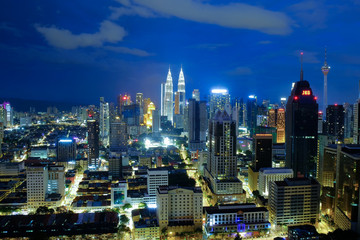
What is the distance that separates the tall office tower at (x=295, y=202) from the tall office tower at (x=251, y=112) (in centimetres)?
2956

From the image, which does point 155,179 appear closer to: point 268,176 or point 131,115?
point 268,176

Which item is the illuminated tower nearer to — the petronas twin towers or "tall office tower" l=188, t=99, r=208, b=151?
the petronas twin towers

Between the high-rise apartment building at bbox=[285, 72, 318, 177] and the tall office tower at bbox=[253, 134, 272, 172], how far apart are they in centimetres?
151

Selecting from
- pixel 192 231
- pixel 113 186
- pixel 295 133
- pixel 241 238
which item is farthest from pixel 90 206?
pixel 295 133

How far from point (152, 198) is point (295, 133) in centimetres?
901

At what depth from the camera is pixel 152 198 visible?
52.7 ft

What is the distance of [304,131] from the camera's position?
60.1ft

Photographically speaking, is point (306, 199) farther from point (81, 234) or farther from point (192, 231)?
point (81, 234)

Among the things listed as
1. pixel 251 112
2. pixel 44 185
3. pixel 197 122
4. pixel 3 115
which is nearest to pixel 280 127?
pixel 197 122

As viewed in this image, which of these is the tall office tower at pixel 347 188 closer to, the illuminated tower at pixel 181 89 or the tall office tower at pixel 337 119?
the tall office tower at pixel 337 119

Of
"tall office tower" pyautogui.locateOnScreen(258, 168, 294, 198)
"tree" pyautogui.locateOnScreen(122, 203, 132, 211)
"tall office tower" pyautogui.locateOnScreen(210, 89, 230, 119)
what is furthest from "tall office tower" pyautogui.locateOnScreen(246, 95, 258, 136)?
"tree" pyautogui.locateOnScreen(122, 203, 132, 211)

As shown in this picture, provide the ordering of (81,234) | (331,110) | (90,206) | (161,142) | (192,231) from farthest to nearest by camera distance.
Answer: (161,142) < (331,110) < (90,206) < (192,231) < (81,234)

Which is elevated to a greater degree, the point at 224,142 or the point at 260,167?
the point at 224,142

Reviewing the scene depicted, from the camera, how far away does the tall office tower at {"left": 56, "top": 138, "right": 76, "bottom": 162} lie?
24.8 m
